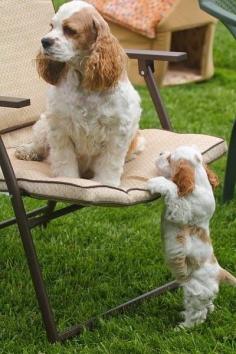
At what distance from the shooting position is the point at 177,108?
269 inches

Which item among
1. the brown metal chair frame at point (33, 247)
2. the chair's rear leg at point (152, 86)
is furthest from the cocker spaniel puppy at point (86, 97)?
the chair's rear leg at point (152, 86)

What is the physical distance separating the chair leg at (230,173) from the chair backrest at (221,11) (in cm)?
68

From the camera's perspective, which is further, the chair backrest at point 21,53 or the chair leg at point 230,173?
the chair leg at point 230,173

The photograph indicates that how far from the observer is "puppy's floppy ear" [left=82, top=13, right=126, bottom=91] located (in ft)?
11.1

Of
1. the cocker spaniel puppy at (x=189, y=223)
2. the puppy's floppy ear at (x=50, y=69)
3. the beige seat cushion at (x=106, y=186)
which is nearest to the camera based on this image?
the beige seat cushion at (x=106, y=186)

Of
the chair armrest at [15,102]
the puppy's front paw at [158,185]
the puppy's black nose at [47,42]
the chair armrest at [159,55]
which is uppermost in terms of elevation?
the puppy's black nose at [47,42]

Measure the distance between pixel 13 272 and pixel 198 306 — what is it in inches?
41.2

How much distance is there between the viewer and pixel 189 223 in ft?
11.2

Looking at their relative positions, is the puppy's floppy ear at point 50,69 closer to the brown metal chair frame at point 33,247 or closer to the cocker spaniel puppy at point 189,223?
the brown metal chair frame at point 33,247

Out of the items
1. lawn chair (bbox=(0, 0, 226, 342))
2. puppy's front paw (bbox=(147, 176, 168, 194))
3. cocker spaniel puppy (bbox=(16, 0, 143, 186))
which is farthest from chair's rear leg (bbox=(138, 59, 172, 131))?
puppy's front paw (bbox=(147, 176, 168, 194))

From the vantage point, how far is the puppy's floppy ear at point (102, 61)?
3373mm

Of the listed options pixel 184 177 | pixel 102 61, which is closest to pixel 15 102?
pixel 102 61

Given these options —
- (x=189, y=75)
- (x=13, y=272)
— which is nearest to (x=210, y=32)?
(x=189, y=75)

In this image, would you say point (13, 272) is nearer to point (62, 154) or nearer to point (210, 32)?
point (62, 154)
